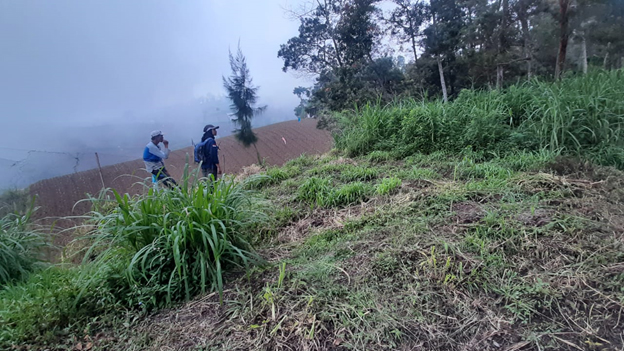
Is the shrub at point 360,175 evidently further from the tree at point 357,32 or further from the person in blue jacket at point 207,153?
the tree at point 357,32

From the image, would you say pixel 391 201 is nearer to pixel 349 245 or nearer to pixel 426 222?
pixel 426 222

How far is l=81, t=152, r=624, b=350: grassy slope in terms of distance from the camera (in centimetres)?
116

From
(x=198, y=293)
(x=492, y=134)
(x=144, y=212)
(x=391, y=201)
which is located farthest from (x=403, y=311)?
(x=492, y=134)

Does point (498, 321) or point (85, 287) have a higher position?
point (85, 287)

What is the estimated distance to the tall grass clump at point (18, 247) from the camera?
6.34ft

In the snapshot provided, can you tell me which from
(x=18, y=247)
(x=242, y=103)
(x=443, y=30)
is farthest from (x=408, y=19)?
(x=18, y=247)

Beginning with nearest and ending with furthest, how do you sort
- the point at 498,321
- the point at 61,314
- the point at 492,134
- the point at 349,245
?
the point at 498,321, the point at 61,314, the point at 349,245, the point at 492,134

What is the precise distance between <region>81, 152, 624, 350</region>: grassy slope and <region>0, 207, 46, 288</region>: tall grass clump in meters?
1.29

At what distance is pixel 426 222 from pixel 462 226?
208 mm

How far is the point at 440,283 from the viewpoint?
137cm

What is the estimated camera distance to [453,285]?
135 cm

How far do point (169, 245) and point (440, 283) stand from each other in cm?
133

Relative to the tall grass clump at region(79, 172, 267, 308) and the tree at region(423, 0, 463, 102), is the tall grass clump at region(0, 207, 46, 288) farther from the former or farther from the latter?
the tree at region(423, 0, 463, 102)

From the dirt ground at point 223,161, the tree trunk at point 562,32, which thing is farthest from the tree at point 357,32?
the tree trunk at point 562,32
